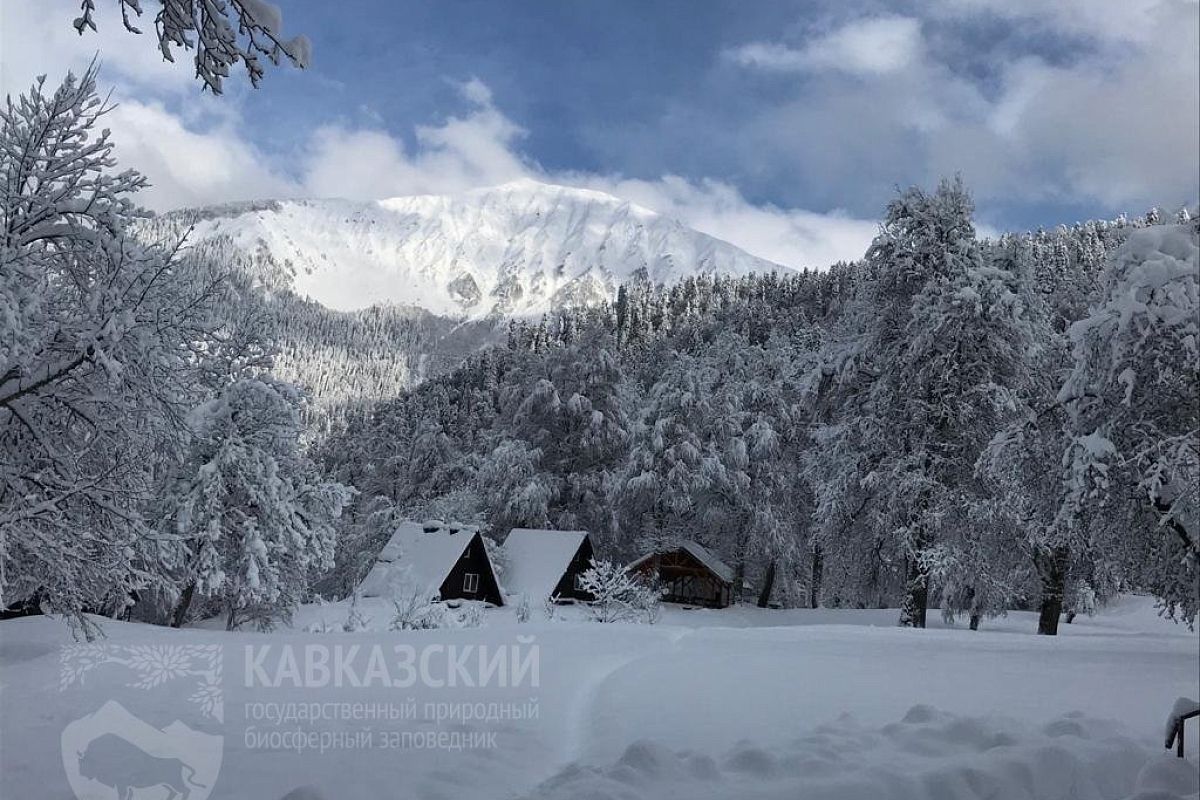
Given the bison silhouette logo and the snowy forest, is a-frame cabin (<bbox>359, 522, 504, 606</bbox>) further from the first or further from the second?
the bison silhouette logo

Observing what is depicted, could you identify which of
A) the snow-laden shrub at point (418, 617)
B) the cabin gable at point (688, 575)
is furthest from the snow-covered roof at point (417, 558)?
the snow-laden shrub at point (418, 617)

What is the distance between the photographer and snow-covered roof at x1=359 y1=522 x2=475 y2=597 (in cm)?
2842

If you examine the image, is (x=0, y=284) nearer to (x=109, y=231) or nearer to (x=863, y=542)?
(x=109, y=231)

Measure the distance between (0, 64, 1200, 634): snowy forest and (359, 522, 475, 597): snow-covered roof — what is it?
3.07 m

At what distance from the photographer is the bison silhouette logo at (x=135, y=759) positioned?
6.27 metres

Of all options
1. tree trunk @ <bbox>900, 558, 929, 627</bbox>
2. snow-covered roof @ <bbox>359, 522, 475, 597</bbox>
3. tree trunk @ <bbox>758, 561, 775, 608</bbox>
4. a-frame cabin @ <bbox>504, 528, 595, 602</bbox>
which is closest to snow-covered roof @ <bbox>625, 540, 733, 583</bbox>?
tree trunk @ <bbox>758, 561, 775, 608</bbox>

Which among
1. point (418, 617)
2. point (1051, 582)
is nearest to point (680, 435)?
point (1051, 582)

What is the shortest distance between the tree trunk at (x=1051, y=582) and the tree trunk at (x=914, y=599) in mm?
2679

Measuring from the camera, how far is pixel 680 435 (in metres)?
34.8

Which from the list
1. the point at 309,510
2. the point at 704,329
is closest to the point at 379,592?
the point at 309,510

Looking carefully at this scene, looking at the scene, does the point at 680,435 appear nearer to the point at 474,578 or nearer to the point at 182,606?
the point at 474,578

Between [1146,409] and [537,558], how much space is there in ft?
87.3

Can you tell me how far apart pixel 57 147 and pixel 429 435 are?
4115 cm

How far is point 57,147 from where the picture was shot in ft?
27.5
